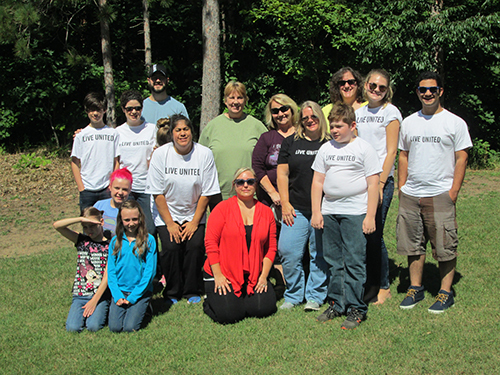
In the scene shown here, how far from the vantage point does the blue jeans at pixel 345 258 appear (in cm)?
450

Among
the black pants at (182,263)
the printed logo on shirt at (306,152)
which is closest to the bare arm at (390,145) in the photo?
the printed logo on shirt at (306,152)

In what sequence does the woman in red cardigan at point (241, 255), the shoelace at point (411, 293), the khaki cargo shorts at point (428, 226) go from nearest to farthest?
1. the khaki cargo shorts at point (428, 226)
2. the woman in red cardigan at point (241, 255)
3. the shoelace at point (411, 293)

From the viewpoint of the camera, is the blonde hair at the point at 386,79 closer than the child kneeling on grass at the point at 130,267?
No

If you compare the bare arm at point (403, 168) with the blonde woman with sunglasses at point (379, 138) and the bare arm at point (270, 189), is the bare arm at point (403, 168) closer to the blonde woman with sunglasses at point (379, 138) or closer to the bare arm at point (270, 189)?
the blonde woman with sunglasses at point (379, 138)

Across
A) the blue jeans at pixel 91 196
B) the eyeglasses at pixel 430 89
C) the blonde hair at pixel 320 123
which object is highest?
the eyeglasses at pixel 430 89

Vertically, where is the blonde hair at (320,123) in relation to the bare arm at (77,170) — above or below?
above

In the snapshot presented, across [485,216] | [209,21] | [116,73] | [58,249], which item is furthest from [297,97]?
[58,249]

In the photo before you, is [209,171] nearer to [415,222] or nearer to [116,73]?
[415,222]

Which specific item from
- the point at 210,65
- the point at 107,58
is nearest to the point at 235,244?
the point at 210,65

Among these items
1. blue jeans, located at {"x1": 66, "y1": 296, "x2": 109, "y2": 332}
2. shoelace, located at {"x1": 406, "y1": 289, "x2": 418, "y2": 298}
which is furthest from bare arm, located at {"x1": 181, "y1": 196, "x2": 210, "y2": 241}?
shoelace, located at {"x1": 406, "y1": 289, "x2": 418, "y2": 298}

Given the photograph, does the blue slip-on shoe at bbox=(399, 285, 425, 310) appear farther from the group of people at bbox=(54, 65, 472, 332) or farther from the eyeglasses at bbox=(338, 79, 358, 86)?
the eyeglasses at bbox=(338, 79, 358, 86)

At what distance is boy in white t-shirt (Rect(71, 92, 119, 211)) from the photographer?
5.61 m

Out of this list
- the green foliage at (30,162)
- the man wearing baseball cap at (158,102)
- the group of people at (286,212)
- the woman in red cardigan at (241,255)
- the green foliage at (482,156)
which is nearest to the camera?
the group of people at (286,212)

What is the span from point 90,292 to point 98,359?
97 centimetres
